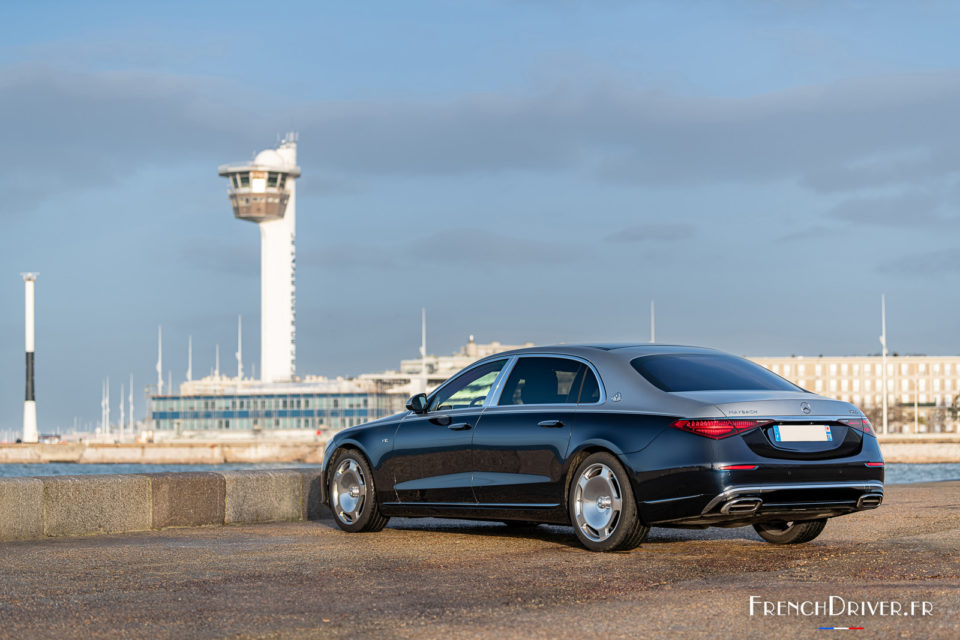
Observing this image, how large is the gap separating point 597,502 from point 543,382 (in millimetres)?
1200

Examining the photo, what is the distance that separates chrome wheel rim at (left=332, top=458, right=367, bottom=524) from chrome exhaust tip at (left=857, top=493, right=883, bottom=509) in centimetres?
418

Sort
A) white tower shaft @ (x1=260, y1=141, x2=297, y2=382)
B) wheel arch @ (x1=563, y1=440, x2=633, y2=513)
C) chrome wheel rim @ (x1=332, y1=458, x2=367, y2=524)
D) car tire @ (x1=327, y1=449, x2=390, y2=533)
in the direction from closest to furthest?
wheel arch @ (x1=563, y1=440, x2=633, y2=513) → car tire @ (x1=327, y1=449, x2=390, y2=533) → chrome wheel rim @ (x1=332, y1=458, x2=367, y2=524) → white tower shaft @ (x1=260, y1=141, x2=297, y2=382)

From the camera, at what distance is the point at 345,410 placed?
186 m

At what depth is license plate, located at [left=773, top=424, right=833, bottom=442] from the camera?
877 cm

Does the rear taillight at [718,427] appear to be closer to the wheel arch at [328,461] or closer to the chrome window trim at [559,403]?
the chrome window trim at [559,403]

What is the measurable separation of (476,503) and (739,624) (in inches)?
176

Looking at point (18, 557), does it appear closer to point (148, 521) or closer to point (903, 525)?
point (148, 521)

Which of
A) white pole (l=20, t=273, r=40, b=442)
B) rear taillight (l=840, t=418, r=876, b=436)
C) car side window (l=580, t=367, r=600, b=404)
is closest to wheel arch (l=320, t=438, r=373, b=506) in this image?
car side window (l=580, t=367, r=600, b=404)

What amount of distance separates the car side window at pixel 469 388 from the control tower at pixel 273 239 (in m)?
165

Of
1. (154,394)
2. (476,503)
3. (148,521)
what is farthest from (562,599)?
(154,394)

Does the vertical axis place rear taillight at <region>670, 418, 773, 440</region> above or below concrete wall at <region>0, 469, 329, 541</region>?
above

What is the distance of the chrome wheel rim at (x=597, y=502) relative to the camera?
9008 mm

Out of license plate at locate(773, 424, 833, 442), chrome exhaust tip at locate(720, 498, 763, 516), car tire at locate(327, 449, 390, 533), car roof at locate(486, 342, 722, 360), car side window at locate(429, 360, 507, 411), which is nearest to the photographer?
chrome exhaust tip at locate(720, 498, 763, 516)

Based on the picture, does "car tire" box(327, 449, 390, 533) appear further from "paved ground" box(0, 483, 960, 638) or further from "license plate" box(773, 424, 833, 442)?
"license plate" box(773, 424, 833, 442)
